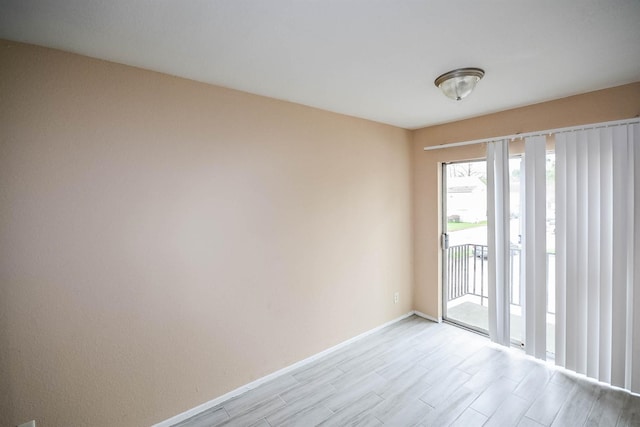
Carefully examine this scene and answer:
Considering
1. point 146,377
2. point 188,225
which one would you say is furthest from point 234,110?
point 146,377

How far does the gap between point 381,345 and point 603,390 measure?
1.81m

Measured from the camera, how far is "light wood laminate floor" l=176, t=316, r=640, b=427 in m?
1.94

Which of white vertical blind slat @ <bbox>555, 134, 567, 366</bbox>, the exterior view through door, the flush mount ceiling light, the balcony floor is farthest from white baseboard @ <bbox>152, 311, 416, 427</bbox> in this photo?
the flush mount ceiling light

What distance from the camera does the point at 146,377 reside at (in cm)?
184

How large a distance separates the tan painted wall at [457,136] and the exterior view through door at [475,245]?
0.16 m

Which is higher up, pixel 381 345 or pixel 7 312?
Result: pixel 7 312

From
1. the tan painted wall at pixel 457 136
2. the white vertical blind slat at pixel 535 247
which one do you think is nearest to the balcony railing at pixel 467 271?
the tan painted wall at pixel 457 136

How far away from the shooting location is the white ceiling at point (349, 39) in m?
1.23

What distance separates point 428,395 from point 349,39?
2664 millimetres

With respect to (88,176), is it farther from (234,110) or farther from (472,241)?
(472,241)

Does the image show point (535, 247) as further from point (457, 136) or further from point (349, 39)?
point (349, 39)

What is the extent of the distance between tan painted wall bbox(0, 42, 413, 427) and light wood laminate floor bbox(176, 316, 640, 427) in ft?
0.78

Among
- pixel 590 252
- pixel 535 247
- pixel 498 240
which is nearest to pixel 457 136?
pixel 498 240

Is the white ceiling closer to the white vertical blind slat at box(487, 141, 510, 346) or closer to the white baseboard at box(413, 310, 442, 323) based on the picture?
the white vertical blind slat at box(487, 141, 510, 346)
